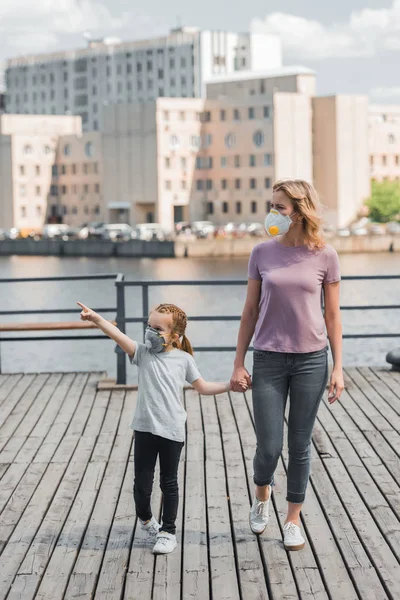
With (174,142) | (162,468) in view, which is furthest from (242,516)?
(174,142)

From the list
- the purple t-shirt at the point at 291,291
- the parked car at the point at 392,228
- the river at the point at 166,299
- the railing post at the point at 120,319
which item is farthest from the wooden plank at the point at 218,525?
the parked car at the point at 392,228

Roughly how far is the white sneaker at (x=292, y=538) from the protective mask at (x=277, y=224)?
1453mm

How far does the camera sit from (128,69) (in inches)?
6501

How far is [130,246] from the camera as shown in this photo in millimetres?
108812

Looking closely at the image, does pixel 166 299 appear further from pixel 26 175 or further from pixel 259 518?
pixel 26 175

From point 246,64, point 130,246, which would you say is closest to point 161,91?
point 246,64

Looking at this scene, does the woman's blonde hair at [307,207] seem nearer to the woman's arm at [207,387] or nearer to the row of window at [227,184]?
the woman's arm at [207,387]

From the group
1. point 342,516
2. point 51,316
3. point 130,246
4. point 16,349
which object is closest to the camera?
point 342,516

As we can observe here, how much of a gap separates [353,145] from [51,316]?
73.3m

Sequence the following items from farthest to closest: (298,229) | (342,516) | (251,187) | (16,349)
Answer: (251,187) < (16,349) < (342,516) < (298,229)

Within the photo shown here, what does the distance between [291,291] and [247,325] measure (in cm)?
31

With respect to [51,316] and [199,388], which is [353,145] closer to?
[51,316]


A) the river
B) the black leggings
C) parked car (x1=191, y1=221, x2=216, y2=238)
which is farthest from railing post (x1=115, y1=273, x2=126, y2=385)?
parked car (x1=191, y1=221, x2=216, y2=238)

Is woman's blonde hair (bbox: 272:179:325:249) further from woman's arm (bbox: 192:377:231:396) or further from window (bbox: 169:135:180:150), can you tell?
window (bbox: 169:135:180:150)
